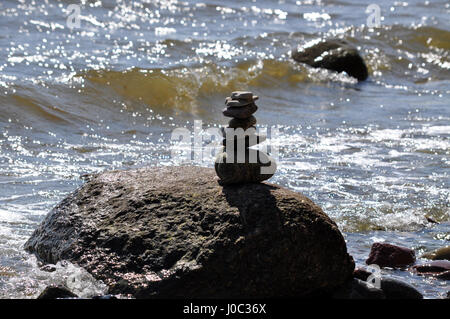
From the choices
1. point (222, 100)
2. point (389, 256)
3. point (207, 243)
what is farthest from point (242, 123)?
point (222, 100)

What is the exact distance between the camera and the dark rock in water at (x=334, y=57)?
13547mm

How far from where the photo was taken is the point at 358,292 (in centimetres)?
470

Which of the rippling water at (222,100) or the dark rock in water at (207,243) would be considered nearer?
the dark rock in water at (207,243)

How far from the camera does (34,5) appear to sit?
1515 cm

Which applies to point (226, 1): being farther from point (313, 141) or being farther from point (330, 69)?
point (313, 141)

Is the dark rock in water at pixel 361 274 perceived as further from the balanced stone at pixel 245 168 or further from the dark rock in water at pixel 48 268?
the dark rock in water at pixel 48 268

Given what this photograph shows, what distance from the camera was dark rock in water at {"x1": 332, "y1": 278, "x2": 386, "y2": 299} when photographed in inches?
184

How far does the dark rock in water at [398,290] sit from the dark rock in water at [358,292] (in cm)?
11

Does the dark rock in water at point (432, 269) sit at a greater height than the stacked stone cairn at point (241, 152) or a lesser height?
lesser

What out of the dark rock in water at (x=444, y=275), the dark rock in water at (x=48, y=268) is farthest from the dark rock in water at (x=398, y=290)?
the dark rock in water at (x=48, y=268)

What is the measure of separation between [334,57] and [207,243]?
9579 millimetres

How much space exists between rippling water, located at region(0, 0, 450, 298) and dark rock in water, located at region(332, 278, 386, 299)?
2.00 ft

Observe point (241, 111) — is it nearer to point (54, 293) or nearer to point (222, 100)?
point (54, 293)
